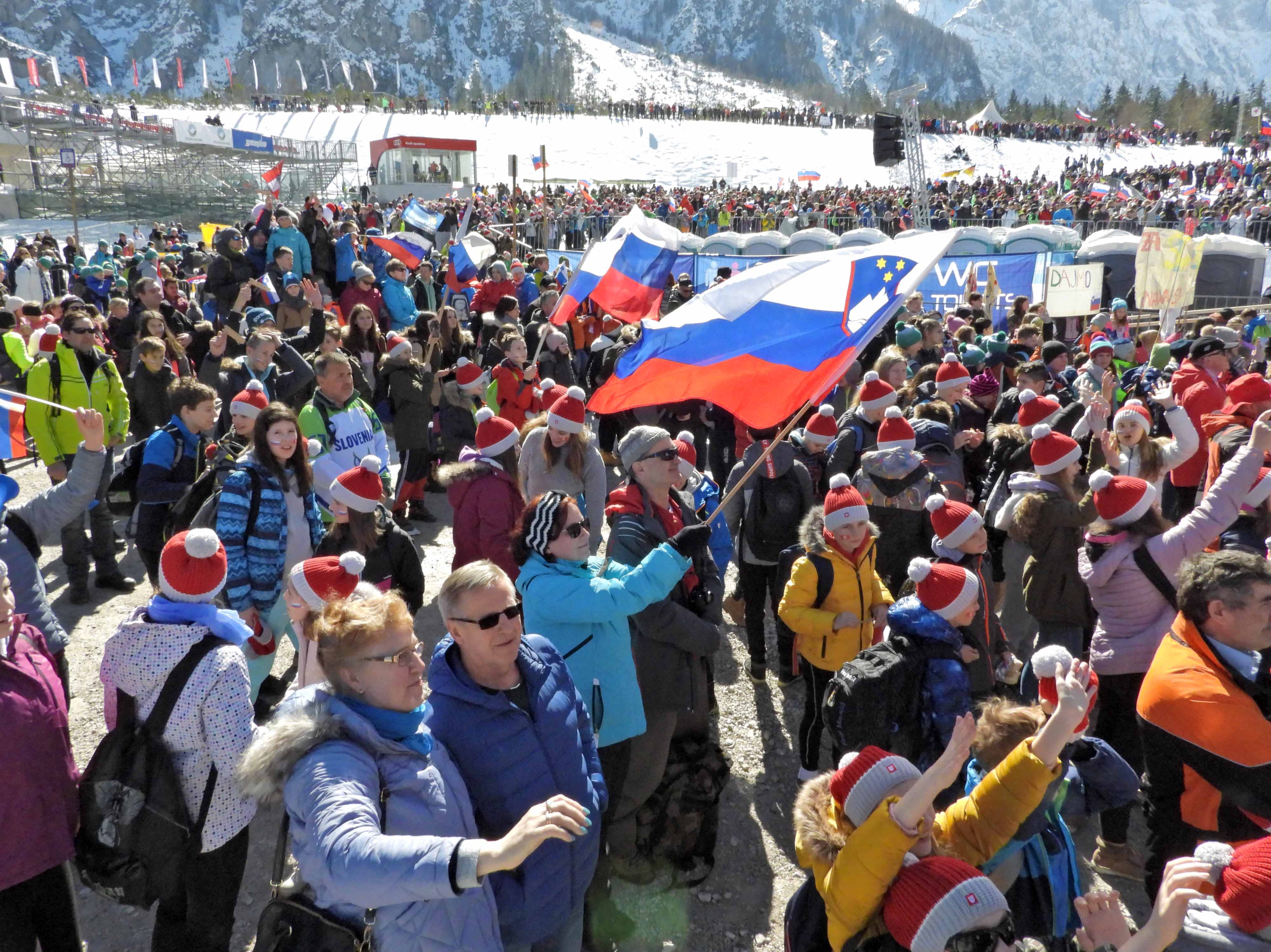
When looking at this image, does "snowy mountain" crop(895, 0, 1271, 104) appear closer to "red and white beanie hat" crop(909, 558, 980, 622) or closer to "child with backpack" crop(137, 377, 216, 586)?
"child with backpack" crop(137, 377, 216, 586)

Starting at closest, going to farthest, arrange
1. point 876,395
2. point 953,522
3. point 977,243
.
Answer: point 953,522 < point 876,395 < point 977,243

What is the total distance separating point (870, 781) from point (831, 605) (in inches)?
75.7

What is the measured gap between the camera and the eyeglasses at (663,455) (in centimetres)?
340

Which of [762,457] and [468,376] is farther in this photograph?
[468,376]

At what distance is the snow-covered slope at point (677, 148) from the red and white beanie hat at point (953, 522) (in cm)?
4553

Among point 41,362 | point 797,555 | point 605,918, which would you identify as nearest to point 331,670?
point 605,918

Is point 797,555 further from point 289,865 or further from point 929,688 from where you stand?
point 289,865

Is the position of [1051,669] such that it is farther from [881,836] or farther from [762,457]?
[762,457]

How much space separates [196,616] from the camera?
8.30 feet

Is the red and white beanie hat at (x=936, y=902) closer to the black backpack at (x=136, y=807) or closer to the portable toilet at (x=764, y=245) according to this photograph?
the black backpack at (x=136, y=807)

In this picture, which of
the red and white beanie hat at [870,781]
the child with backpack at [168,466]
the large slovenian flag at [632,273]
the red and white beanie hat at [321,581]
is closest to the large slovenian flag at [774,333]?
the red and white beanie hat at [321,581]

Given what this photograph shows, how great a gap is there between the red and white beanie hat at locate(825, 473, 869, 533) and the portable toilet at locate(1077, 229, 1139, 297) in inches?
519

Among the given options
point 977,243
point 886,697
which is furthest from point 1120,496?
point 977,243

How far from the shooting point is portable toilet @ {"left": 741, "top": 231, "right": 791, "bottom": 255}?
17641mm
